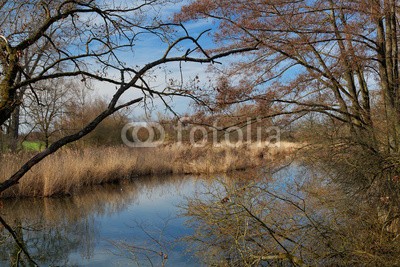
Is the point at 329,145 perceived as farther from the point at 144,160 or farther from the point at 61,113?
the point at 61,113

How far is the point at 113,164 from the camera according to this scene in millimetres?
15156

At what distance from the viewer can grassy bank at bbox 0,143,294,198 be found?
11477 mm

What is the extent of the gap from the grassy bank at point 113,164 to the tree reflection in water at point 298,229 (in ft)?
4.28

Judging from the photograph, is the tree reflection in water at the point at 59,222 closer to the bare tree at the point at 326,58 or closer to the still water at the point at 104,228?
the still water at the point at 104,228

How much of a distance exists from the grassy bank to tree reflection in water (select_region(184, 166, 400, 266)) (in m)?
1.30

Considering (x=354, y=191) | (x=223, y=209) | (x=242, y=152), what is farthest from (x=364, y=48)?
(x=242, y=152)

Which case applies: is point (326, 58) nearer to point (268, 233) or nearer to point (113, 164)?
point (268, 233)

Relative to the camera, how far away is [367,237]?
4875 mm

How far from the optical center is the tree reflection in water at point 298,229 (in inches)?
187

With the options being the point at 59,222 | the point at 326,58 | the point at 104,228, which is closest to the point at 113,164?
the point at 59,222

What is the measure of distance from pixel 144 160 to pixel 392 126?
12.9 meters

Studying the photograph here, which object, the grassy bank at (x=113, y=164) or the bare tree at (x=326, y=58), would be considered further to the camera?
the grassy bank at (x=113, y=164)

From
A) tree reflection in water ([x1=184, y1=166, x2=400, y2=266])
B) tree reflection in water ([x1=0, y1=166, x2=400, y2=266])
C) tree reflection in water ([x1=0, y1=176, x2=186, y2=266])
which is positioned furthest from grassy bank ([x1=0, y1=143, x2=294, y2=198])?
tree reflection in water ([x1=184, y1=166, x2=400, y2=266])

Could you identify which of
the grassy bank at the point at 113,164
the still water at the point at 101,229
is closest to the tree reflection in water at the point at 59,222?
the still water at the point at 101,229
